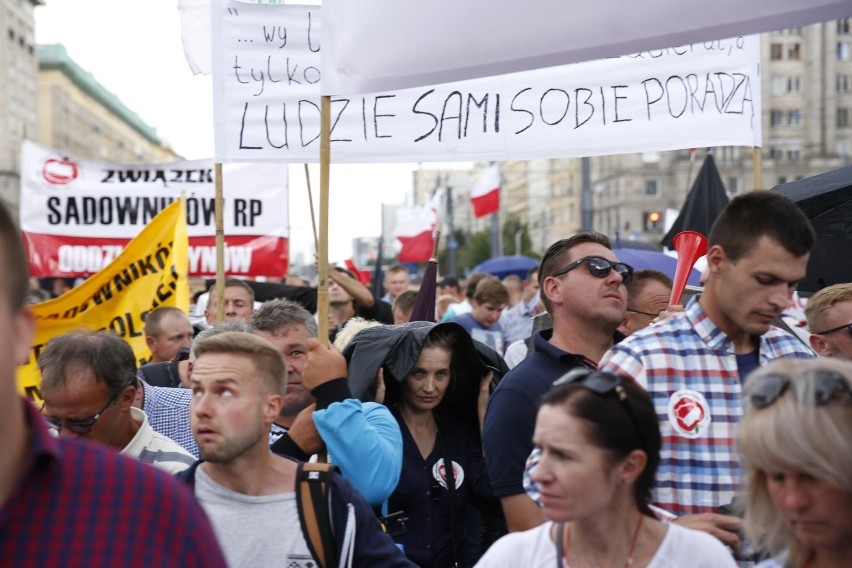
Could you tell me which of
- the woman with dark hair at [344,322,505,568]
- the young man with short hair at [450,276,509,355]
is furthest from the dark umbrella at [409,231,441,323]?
the young man with short hair at [450,276,509,355]

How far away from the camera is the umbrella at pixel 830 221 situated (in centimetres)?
582

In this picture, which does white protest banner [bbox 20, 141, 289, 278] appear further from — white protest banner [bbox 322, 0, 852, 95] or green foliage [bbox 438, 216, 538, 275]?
green foliage [bbox 438, 216, 538, 275]

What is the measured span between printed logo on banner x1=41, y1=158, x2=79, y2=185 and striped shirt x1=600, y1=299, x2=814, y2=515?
9.21m

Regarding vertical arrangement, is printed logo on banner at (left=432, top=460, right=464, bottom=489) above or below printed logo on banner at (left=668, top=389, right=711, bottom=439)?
below

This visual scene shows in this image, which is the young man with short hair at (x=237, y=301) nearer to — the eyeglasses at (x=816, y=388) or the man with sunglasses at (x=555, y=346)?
the man with sunglasses at (x=555, y=346)

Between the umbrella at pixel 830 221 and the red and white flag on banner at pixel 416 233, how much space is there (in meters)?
15.1

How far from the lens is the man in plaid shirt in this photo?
10.2ft

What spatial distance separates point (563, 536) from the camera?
2715mm

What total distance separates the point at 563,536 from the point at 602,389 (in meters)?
0.36

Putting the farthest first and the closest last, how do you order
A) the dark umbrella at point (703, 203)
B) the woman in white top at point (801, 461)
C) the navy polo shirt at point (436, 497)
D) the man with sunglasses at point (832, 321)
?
Result: the dark umbrella at point (703, 203) → the man with sunglasses at point (832, 321) → the navy polo shirt at point (436, 497) → the woman in white top at point (801, 461)

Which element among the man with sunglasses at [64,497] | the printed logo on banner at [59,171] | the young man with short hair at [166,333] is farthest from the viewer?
the printed logo on banner at [59,171]

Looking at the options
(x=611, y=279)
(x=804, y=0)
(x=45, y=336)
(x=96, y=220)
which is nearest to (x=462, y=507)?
(x=611, y=279)

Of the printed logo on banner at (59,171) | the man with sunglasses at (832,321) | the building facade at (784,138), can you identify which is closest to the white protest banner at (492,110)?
the man with sunglasses at (832,321)

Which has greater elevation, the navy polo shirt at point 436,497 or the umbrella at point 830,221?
the umbrella at point 830,221
